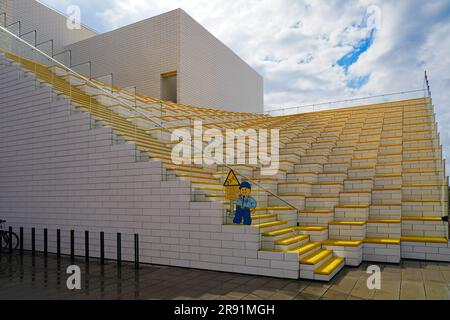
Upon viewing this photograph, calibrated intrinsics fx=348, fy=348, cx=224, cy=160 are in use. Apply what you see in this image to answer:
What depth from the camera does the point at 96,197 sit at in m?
7.79

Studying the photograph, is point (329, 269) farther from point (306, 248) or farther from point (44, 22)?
point (44, 22)

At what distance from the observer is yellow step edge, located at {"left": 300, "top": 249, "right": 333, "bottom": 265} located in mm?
5480

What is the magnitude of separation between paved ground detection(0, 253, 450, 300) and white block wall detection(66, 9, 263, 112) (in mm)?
11633

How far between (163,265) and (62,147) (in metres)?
3.99

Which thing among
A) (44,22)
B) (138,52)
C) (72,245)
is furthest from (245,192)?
(44,22)

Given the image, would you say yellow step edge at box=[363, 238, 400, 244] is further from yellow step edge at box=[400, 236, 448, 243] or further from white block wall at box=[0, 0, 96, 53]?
white block wall at box=[0, 0, 96, 53]

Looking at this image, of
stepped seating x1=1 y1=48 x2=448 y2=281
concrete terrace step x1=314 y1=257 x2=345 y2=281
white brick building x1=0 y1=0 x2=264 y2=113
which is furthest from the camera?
white brick building x1=0 y1=0 x2=264 y2=113

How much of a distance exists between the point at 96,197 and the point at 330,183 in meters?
5.30

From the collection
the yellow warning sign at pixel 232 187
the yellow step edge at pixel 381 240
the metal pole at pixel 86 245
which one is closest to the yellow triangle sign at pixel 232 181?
the yellow warning sign at pixel 232 187

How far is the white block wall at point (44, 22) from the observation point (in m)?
15.9

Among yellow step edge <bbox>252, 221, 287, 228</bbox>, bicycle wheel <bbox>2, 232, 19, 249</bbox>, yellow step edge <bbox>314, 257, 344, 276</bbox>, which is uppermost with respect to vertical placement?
yellow step edge <bbox>252, 221, 287, 228</bbox>

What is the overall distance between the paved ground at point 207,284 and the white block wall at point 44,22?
12186 millimetres

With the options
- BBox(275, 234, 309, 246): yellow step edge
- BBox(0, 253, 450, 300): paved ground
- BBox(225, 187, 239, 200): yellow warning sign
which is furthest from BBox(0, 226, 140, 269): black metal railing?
BBox(275, 234, 309, 246): yellow step edge

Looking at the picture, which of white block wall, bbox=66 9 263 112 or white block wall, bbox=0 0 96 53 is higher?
white block wall, bbox=0 0 96 53
